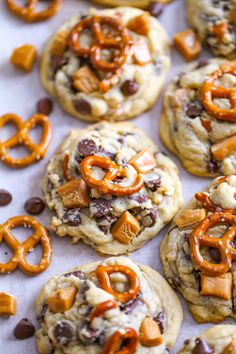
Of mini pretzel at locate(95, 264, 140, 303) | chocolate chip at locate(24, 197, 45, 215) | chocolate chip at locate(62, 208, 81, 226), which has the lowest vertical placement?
mini pretzel at locate(95, 264, 140, 303)

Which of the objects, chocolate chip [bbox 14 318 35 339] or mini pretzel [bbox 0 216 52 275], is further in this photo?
mini pretzel [bbox 0 216 52 275]

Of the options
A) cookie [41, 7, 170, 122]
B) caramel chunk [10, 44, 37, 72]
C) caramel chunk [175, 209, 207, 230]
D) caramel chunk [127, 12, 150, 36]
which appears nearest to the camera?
caramel chunk [175, 209, 207, 230]

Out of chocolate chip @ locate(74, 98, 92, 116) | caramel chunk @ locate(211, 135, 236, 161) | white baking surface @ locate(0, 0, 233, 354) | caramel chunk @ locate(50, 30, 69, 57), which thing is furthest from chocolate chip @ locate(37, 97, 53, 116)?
caramel chunk @ locate(211, 135, 236, 161)

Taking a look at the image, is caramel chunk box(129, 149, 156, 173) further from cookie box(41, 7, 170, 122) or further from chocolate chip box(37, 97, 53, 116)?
chocolate chip box(37, 97, 53, 116)

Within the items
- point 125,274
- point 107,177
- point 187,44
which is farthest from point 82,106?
point 125,274

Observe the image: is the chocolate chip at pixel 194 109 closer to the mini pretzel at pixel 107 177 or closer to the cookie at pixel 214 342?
the mini pretzel at pixel 107 177

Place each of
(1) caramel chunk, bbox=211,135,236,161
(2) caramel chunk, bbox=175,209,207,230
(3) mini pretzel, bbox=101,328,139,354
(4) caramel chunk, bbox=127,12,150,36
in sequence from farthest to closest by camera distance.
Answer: (4) caramel chunk, bbox=127,12,150,36
(1) caramel chunk, bbox=211,135,236,161
(2) caramel chunk, bbox=175,209,207,230
(3) mini pretzel, bbox=101,328,139,354

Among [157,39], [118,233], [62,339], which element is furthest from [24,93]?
[62,339]

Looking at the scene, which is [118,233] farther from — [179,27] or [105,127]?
[179,27]
